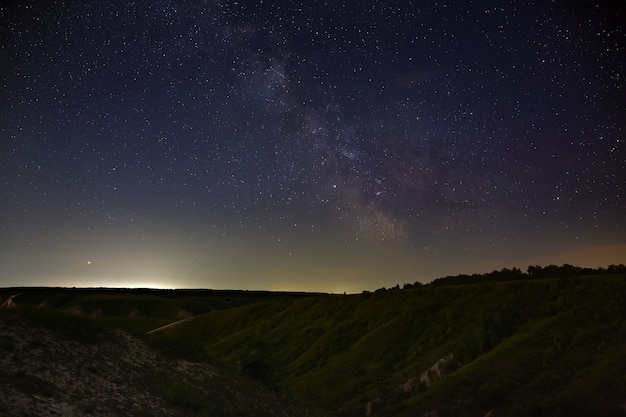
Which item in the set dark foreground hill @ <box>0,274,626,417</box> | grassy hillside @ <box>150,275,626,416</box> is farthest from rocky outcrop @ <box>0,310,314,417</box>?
grassy hillside @ <box>150,275,626,416</box>

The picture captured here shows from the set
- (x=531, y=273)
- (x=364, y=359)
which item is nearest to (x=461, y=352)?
(x=364, y=359)

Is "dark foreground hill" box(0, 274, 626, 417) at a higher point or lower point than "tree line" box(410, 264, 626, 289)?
lower

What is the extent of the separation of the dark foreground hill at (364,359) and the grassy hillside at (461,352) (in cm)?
10

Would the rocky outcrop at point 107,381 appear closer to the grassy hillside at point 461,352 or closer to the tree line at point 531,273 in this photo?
the grassy hillside at point 461,352

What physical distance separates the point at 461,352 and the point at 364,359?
7.61m

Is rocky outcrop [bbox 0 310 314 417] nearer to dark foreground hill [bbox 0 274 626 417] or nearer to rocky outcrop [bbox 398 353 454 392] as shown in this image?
dark foreground hill [bbox 0 274 626 417]

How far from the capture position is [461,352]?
34.1 metres

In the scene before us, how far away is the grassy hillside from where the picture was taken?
24.8 m

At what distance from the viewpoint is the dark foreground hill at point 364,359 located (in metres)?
13.6

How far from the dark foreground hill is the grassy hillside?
0.10 m

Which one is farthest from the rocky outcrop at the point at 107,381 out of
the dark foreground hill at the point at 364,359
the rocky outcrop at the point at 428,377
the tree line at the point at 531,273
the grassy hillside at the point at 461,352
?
the tree line at the point at 531,273

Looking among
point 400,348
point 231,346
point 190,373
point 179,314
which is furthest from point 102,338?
point 179,314

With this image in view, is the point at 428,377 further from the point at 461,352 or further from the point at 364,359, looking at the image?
the point at 364,359

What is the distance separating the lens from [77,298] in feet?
443
